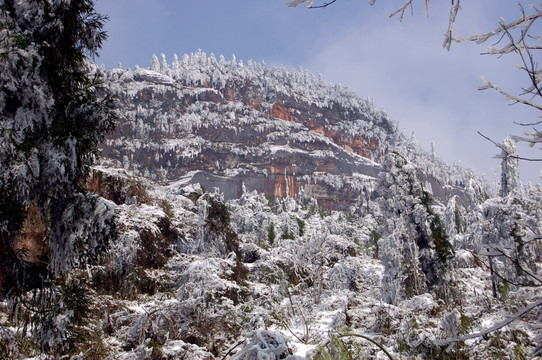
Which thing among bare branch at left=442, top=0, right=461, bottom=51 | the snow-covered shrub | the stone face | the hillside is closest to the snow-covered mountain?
the stone face

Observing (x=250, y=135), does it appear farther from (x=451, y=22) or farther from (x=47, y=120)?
(x=451, y=22)

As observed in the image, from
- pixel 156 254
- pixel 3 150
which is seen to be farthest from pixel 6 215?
pixel 156 254

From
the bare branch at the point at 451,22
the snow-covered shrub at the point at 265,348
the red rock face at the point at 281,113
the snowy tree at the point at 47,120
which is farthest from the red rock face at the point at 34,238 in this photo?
the red rock face at the point at 281,113

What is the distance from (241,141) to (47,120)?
120011 mm

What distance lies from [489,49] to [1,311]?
776 centimetres

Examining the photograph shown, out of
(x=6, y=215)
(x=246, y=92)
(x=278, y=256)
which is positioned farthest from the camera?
(x=246, y=92)

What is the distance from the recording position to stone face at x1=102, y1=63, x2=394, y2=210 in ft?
359

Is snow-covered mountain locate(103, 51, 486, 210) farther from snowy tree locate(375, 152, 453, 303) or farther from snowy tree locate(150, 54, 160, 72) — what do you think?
snowy tree locate(375, 152, 453, 303)

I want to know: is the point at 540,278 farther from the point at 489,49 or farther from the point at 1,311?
the point at 1,311

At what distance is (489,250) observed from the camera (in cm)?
203

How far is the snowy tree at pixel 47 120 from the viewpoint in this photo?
4059 mm

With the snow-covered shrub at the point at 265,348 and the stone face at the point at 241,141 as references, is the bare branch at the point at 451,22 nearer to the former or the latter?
the snow-covered shrub at the point at 265,348

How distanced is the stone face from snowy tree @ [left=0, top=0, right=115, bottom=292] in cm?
9700

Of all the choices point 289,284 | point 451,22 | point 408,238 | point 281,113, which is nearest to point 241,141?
point 281,113
